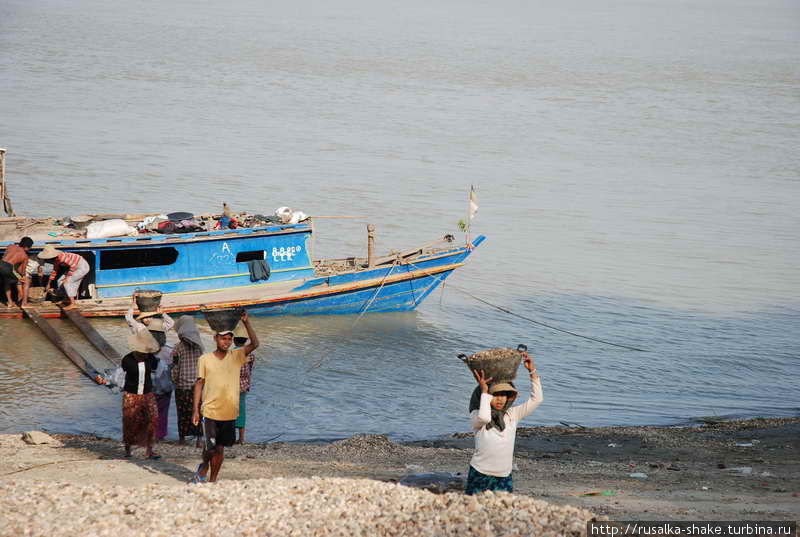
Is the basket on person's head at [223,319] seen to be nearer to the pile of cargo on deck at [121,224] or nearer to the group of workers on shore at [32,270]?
the group of workers on shore at [32,270]

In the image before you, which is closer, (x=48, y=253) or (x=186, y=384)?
(x=186, y=384)

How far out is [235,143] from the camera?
38.8m

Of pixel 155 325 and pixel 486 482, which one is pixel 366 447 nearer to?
pixel 155 325

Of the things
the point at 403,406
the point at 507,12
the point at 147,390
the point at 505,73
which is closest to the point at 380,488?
the point at 147,390

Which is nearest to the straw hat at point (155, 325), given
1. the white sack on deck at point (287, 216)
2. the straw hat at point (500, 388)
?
the straw hat at point (500, 388)

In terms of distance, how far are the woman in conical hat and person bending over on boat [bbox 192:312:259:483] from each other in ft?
4.70

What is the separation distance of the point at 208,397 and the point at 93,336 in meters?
8.65

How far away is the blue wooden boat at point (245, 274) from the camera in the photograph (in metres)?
18.2

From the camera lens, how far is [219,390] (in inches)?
333

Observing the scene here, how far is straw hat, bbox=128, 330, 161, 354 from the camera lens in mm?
9711

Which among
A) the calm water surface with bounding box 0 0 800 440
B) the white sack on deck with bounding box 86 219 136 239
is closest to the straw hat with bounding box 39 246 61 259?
the white sack on deck with bounding box 86 219 136 239

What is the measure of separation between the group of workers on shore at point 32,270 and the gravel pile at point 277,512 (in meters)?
9.42

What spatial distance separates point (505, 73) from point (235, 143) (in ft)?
89.2

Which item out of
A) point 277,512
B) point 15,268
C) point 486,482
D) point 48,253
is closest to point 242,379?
point 277,512
